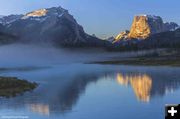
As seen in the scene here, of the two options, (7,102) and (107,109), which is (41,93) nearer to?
(7,102)

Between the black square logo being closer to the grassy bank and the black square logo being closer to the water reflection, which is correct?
the water reflection

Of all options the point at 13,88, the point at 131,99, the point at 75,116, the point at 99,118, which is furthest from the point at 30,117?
the point at 13,88

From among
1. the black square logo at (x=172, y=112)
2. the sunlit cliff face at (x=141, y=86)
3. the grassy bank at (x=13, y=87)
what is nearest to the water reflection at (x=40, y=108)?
the grassy bank at (x=13, y=87)

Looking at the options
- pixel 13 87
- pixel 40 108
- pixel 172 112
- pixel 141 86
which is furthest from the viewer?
pixel 141 86

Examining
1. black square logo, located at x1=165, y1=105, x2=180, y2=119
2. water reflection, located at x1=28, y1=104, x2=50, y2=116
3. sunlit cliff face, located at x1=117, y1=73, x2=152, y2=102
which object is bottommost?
water reflection, located at x1=28, y1=104, x2=50, y2=116

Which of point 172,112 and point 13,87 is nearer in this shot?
point 172,112

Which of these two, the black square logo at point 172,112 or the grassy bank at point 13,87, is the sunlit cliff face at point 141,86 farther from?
the black square logo at point 172,112

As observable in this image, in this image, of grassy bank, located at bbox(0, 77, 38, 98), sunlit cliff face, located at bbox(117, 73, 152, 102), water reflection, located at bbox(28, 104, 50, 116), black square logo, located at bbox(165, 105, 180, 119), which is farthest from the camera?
grassy bank, located at bbox(0, 77, 38, 98)

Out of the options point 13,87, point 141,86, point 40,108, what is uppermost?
point 13,87

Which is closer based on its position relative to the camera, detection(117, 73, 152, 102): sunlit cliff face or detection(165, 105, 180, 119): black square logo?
detection(165, 105, 180, 119): black square logo

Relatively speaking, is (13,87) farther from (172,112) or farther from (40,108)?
(172,112)

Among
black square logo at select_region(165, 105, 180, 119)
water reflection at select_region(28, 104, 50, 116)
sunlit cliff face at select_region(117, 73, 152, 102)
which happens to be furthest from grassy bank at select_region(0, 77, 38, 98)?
black square logo at select_region(165, 105, 180, 119)

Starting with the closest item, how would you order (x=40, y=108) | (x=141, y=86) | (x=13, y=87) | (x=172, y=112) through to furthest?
(x=172, y=112), (x=40, y=108), (x=13, y=87), (x=141, y=86)

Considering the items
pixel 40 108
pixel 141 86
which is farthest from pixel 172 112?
pixel 141 86
